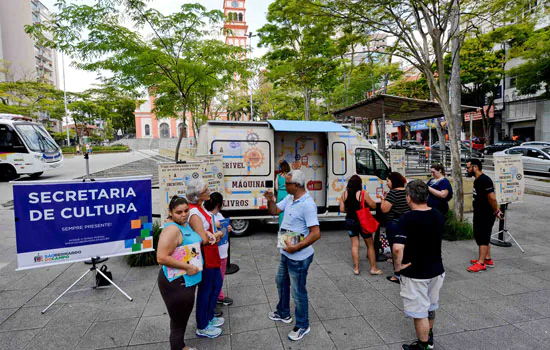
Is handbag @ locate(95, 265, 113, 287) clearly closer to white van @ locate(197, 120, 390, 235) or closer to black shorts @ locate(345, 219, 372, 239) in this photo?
white van @ locate(197, 120, 390, 235)

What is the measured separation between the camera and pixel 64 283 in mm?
4793

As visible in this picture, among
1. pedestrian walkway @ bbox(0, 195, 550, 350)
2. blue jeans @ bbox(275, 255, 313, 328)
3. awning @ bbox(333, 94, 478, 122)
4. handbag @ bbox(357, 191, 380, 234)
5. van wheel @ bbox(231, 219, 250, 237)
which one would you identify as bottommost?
pedestrian walkway @ bbox(0, 195, 550, 350)

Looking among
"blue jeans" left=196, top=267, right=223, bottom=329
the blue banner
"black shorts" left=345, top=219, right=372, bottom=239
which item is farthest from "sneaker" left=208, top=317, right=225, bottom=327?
"black shorts" left=345, top=219, right=372, bottom=239

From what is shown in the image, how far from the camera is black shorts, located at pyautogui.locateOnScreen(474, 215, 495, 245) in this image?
498 cm

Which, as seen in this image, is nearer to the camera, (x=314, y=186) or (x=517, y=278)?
(x=517, y=278)

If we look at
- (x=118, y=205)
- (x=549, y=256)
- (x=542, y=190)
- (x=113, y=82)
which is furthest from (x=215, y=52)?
(x=542, y=190)

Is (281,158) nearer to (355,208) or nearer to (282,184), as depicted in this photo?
(282,184)

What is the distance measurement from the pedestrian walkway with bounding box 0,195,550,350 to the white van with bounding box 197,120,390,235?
150 cm

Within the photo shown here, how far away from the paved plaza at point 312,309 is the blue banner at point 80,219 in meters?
0.68

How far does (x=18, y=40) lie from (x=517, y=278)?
6940 centimetres

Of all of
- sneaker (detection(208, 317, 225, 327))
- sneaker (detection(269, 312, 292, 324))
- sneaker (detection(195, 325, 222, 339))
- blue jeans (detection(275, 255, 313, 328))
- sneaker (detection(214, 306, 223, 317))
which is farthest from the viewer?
sneaker (detection(214, 306, 223, 317))

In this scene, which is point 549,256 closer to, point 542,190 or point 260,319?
point 260,319

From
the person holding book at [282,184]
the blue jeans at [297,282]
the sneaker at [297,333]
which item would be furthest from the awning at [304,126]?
the sneaker at [297,333]

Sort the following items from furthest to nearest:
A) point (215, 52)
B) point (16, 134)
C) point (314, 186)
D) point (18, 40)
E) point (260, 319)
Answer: point (18, 40)
point (16, 134)
point (215, 52)
point (314, 186)
point (260, 319)
